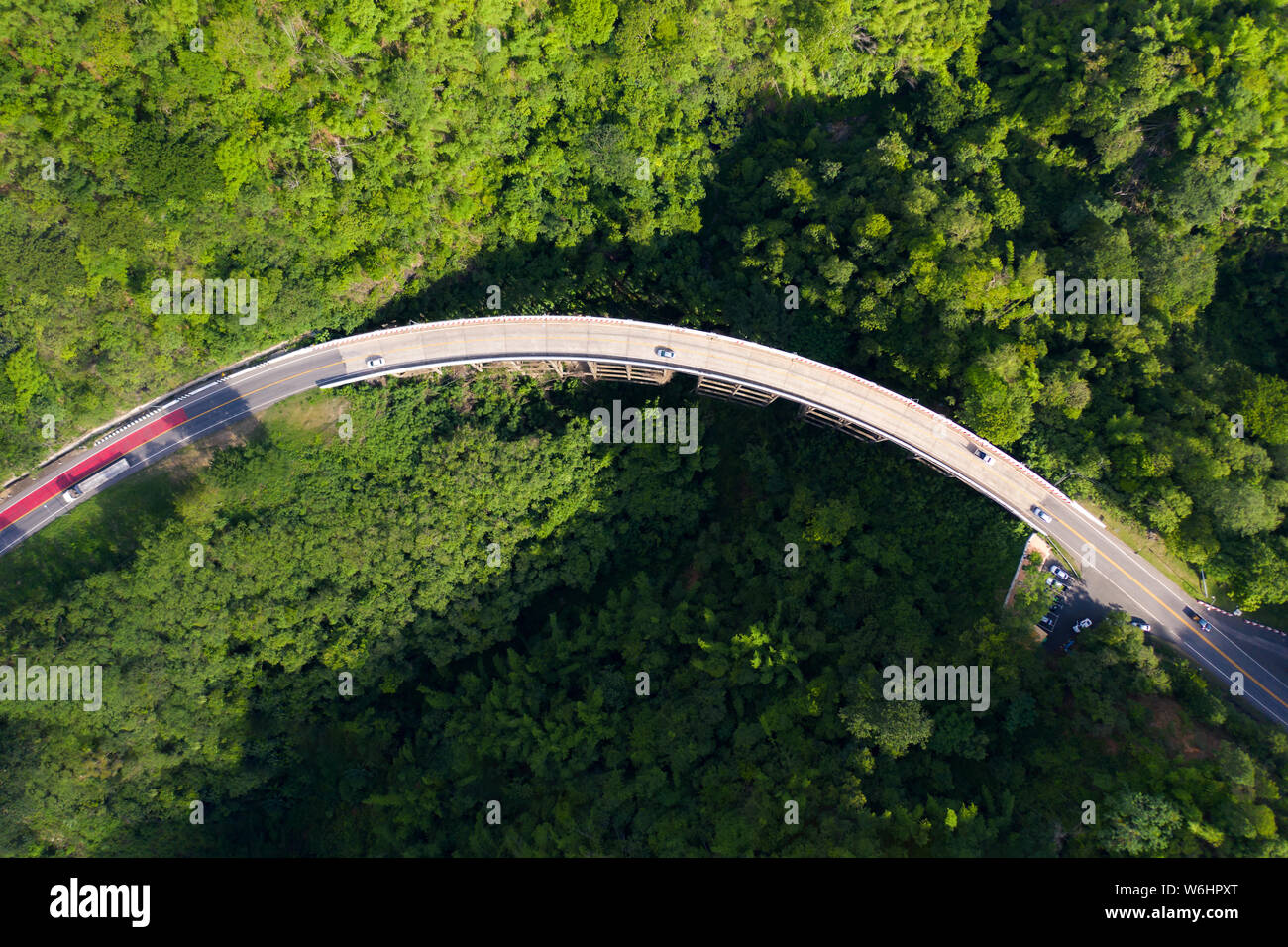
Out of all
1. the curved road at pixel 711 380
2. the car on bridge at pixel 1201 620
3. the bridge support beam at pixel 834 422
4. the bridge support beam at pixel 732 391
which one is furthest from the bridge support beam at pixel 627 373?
the car on bridge at pixel 1201 620

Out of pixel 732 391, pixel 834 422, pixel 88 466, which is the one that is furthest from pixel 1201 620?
pixel 88 466

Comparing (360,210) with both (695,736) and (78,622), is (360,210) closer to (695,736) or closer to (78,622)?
(78,622)

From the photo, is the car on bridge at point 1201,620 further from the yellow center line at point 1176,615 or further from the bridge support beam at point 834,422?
the bridge support beam at point 834,422

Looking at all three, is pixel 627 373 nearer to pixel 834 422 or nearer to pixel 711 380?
pixel 711 380

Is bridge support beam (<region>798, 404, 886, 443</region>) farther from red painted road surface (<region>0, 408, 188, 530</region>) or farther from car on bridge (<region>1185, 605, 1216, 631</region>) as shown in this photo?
red painted road surface (<region>0, 408, 188, 530</region>)

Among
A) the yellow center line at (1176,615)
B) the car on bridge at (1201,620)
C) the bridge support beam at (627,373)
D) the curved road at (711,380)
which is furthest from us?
the bridge support beam at (627,373)

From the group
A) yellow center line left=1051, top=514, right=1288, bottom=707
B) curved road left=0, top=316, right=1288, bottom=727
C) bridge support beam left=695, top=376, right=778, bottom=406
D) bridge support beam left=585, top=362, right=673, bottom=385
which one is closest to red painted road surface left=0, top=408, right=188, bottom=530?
curved road left=0, top=316, right=1288, bottom=727

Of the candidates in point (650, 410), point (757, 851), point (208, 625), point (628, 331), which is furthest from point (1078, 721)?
point (208, 625)
